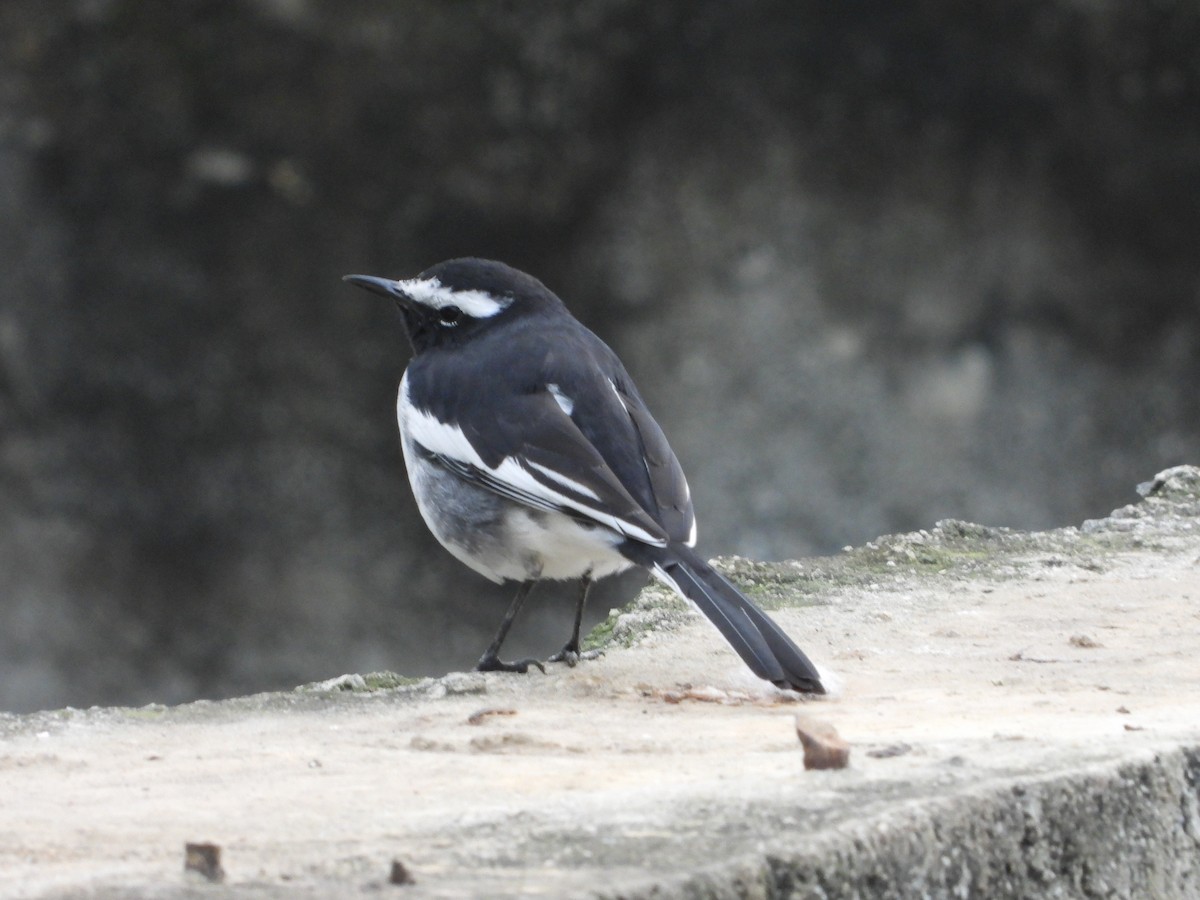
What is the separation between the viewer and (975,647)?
130 inches

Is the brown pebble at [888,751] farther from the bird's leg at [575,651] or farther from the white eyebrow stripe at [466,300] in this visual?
the white eyebrow stripe at [466,300]

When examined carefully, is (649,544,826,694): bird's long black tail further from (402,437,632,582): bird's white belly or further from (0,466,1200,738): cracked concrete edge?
(0,466,1200,738): cracked concrete edge

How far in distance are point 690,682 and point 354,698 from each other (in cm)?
59

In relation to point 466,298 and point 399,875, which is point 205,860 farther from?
point 466,298

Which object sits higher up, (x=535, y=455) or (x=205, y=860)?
(x=535, y=455)

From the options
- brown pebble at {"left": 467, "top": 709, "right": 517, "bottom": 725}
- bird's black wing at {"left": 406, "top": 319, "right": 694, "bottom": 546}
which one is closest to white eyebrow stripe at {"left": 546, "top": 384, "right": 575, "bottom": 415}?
bird's black wing at {"left": 406, "top": 319, "right": 694, "bottom": 546}

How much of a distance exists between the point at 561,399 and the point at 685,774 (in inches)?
56.8

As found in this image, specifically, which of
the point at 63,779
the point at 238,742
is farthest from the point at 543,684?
the point at 63,779

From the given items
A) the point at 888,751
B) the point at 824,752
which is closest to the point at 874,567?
the point at 888,751

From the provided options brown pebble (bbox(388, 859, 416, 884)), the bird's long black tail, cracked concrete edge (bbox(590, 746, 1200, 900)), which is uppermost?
the bird's long black tail

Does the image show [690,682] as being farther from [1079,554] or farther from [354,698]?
[1079,554]

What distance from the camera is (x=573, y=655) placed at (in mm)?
3607

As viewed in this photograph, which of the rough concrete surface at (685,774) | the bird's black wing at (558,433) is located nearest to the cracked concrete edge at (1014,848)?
the rough concrete surface at (685,774)

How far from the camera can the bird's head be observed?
4090mm
